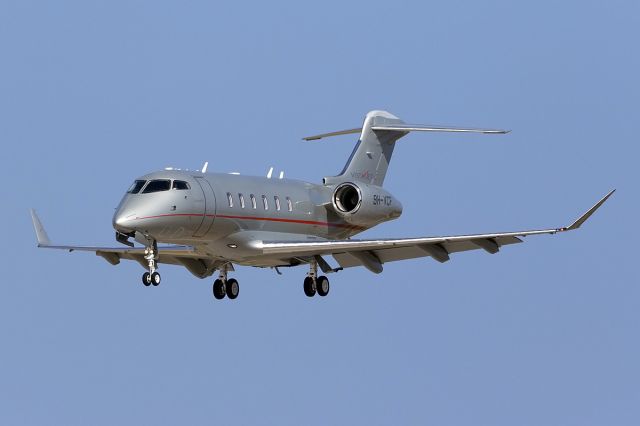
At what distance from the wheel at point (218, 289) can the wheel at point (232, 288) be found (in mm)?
154

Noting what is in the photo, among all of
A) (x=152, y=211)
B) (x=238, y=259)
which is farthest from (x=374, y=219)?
(x=152, y=211)

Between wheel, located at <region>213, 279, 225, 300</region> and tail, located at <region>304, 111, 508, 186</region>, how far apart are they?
181 inches

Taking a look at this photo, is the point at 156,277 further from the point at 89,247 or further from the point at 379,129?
the point at 379,129

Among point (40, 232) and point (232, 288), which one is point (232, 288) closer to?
point (232, 288)

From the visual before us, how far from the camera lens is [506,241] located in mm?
34656

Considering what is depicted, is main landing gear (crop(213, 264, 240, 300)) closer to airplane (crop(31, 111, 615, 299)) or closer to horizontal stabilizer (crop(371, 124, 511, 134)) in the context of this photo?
airplane (crop(31, 111, 615, 299))

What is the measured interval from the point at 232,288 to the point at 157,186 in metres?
4.93

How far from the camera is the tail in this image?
40875 mm

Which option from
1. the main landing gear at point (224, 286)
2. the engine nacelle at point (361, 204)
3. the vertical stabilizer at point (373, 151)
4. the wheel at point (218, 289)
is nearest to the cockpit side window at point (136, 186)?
the main landing gear at point (224, 286)

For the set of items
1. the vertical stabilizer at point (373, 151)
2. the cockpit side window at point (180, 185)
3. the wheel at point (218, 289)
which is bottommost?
the wheel at point (218, 289)

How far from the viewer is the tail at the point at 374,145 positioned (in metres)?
40.9

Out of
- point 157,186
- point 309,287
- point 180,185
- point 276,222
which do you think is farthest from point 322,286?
point 157,186

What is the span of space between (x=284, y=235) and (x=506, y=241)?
225 inches

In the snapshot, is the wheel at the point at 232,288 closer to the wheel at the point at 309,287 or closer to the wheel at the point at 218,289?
the wheel at the point at 218,289
